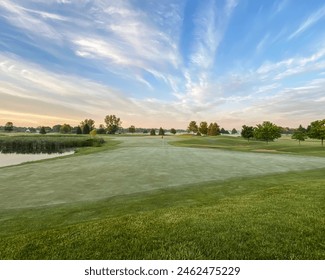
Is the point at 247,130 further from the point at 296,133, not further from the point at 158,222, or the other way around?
the point at 158,222

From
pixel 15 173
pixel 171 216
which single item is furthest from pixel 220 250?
pixel 15 173

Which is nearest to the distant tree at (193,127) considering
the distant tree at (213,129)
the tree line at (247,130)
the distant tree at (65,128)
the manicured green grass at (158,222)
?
the tree line at (247,130)

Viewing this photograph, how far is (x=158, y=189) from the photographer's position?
39.2 feet

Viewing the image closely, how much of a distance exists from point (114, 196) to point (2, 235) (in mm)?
4861

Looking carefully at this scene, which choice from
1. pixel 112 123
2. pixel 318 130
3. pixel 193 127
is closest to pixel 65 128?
pixel 112 123

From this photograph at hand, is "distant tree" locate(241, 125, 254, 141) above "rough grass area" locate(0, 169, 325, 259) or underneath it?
above

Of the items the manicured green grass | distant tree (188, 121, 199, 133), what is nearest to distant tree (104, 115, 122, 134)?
distant tree (188, 121, 199, 133)

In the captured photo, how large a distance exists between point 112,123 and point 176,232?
166 meters

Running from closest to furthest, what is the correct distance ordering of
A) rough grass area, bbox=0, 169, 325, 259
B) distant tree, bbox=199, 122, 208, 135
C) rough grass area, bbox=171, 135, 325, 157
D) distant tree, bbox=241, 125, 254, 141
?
rough grass area, bbox=0, 169, 325, 259 < rough grass area, bbox=171, 135, 325, 157 < distant tree, bbox=241, 125, 254, 141 < distant tree, bbox=199, 122, 208, 135

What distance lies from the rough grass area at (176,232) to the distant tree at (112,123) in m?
157

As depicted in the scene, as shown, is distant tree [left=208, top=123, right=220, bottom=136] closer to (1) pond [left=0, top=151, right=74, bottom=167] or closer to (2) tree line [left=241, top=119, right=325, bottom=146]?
(2) tree line [left=241, top=119, right=325, bottom=146]

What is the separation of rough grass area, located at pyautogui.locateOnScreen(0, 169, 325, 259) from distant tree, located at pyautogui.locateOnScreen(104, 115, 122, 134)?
157m

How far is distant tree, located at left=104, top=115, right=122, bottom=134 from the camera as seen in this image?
162750mm
